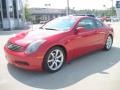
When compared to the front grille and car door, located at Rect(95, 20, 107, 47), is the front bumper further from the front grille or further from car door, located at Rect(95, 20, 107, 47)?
car door, located at Rect(95, 20, 107, 47)

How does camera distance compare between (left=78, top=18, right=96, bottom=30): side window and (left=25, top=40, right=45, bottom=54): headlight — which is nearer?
(left=25, top=40, right=45, bottom=54): headlight

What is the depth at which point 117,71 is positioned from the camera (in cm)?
548

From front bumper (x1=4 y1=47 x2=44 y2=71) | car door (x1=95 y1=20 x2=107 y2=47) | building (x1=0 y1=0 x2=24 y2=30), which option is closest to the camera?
front bumper (x1=4 y1=47 x2=44 y2=71)

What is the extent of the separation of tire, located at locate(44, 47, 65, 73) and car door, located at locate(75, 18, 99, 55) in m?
0.69

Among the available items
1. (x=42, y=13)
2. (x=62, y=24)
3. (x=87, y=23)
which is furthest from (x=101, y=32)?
(x=42, y=13)

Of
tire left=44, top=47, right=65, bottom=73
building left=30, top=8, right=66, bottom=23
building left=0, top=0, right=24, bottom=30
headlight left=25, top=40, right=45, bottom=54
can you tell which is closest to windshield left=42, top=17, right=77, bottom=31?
tire left=44, top=47, right=65, bottom=73

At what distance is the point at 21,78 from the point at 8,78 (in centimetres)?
31

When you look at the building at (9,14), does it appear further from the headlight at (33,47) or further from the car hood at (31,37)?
the headlight at (33,47)

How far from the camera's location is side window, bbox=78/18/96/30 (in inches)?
255

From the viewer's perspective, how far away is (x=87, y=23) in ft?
22.3

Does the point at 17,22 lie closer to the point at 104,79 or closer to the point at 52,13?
the point at 104,79

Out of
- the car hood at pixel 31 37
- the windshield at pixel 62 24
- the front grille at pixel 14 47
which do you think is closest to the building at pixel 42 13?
the windshield at pixel 62 24

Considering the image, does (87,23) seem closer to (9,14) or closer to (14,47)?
(14,47)

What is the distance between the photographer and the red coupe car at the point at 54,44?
197 inches
